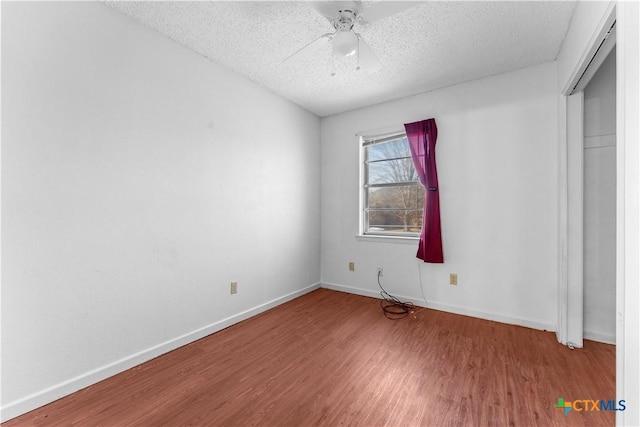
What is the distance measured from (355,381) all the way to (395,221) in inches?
83.5

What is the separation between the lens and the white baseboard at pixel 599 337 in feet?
7.08

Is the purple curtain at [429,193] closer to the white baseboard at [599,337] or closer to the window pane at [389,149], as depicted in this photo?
the window pane at [389,149]

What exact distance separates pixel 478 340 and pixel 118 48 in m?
3.56

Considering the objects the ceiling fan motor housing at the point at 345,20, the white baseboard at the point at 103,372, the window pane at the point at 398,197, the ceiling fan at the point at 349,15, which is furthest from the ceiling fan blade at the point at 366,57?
the white baseboard at the point at 103,372

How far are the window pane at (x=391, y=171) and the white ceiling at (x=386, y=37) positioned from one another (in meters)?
0.90

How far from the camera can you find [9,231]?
1.44 m

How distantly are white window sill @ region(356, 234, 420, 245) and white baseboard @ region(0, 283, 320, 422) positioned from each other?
1662 millimetres

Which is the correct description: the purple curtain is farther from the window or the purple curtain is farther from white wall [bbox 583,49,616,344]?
white wall [bbox 583,49,616,344]

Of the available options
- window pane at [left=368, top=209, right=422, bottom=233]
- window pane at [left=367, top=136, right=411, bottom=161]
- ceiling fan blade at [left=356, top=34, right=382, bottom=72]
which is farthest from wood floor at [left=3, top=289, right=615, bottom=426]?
ceiling fan blade at [left=356, top=34, right=382, bottom=72]

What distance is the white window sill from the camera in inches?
125

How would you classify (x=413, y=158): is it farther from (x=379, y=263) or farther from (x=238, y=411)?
(x=238, y=411)

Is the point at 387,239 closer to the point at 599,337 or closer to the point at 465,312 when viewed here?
the point at 465,312

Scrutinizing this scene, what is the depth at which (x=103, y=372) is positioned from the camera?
1.76m

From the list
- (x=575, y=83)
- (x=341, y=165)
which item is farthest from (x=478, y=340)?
(x=341, y=165)
